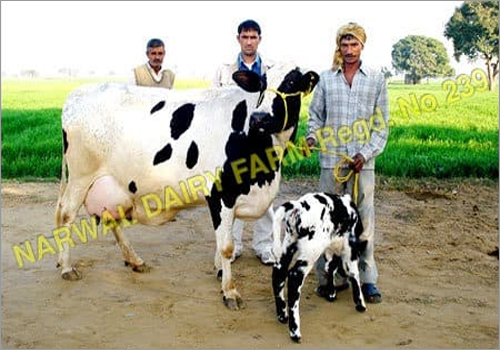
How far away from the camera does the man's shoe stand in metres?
5.01

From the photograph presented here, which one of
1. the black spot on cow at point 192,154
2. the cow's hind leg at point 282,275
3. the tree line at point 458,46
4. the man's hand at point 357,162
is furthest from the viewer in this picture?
the tree line at point 458,46

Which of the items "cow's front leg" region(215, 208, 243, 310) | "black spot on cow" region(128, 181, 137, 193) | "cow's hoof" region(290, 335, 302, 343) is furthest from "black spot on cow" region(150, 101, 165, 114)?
"cow's hoof" region(290, 335, 302, 343)

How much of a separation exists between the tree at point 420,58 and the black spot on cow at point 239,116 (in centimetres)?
551

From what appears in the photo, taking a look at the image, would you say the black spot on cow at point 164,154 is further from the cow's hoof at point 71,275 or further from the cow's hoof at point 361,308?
the cow's hoof at point 361,308

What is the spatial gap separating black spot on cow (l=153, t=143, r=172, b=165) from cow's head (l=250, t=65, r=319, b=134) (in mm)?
1019

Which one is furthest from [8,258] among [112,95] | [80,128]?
[112,95]

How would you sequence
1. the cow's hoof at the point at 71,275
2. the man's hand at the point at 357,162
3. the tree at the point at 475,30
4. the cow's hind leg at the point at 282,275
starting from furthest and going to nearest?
1. the tree at the point at 475,30
2. the cow's hoof at the point at 71,275
3. the man's hand at the point at 357,162
4. the cow's hind leg at the point at 282,275

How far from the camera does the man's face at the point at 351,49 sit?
186 inches

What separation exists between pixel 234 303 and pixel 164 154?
4.93ft

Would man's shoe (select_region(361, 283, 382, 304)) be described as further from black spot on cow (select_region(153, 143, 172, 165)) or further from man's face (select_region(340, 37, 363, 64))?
black spot on cow (select_region(153, 143, 172, 165))

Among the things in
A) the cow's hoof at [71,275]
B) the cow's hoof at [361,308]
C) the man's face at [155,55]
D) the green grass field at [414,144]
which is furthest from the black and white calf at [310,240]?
the man's face at [155,55]

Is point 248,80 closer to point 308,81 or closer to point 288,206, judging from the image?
point 308,81

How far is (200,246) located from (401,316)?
9.17 ft

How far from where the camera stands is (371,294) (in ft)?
16.5
